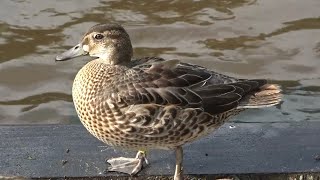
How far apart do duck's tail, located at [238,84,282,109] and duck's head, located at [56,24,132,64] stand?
64 cm

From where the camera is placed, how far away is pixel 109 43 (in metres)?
4.05

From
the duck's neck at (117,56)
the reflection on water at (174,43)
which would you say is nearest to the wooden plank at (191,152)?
the duck's neck at (117,56)

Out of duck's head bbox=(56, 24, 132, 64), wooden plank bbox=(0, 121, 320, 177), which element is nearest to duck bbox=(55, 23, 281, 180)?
duck's head bbox=(56, 24, 132, 64)

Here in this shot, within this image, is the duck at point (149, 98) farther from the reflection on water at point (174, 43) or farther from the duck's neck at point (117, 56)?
the reflection on water at point (174, 43)

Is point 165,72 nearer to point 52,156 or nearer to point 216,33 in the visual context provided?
point 52,156

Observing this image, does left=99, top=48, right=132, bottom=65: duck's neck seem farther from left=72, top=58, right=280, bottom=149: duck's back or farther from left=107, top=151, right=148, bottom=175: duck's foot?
left=107, top=151, right=148, bottom=175: duck's foot

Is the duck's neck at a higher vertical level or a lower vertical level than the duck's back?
higher

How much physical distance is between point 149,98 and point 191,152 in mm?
644

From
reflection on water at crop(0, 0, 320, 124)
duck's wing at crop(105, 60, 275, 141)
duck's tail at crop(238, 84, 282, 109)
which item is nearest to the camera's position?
duck's wing at crop(105, 60, 275, 141)

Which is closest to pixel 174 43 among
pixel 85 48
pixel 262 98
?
pixel 85 48

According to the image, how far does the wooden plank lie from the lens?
13.6ft

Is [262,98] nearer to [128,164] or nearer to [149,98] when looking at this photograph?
[149,98]

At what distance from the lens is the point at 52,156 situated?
427 centimetres

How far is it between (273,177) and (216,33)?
9.43 ft
